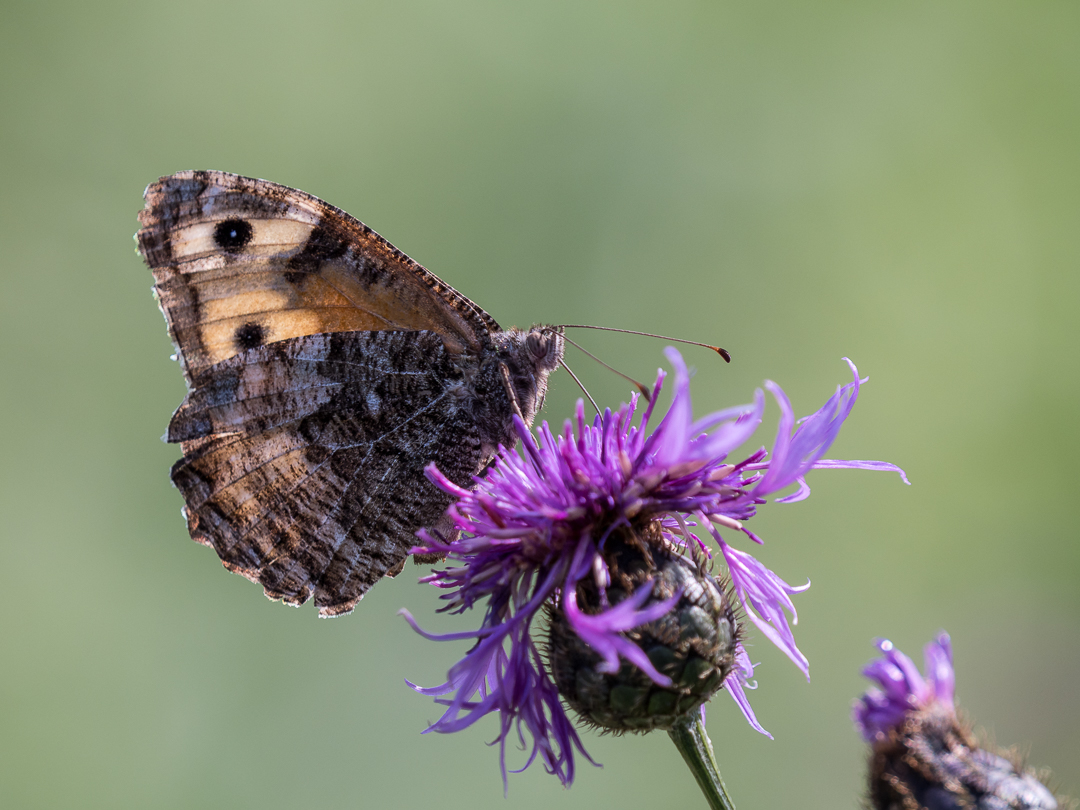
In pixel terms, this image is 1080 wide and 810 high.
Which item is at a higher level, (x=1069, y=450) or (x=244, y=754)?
(x=1069, y=450)

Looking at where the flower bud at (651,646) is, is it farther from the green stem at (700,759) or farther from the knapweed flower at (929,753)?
the knapweed flower at (929,753)

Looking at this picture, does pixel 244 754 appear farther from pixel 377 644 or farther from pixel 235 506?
pixel 235 506

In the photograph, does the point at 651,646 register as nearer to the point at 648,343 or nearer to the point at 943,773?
the point at 943,773

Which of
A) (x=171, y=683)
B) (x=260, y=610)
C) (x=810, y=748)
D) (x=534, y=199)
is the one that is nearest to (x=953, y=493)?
(x=810, y=748)

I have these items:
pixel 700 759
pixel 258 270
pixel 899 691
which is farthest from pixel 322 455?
pixel 899 691

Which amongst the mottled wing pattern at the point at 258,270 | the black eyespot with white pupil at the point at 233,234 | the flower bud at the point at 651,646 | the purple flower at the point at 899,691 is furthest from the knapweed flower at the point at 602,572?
the black eyespot with white pupil at the point at 233,234

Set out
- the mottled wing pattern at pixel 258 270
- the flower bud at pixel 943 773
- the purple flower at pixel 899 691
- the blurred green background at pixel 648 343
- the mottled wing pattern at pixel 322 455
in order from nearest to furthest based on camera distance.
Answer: the flower bud at pixel 943 773 → the purple flower at pixel 899 691 → the mottled wing pattern at pixel 322 455 → the mottled wing pattern at pixel 258 270 → the blurred green background at pixel 648 343

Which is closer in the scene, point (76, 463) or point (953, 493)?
point (76, 463)
